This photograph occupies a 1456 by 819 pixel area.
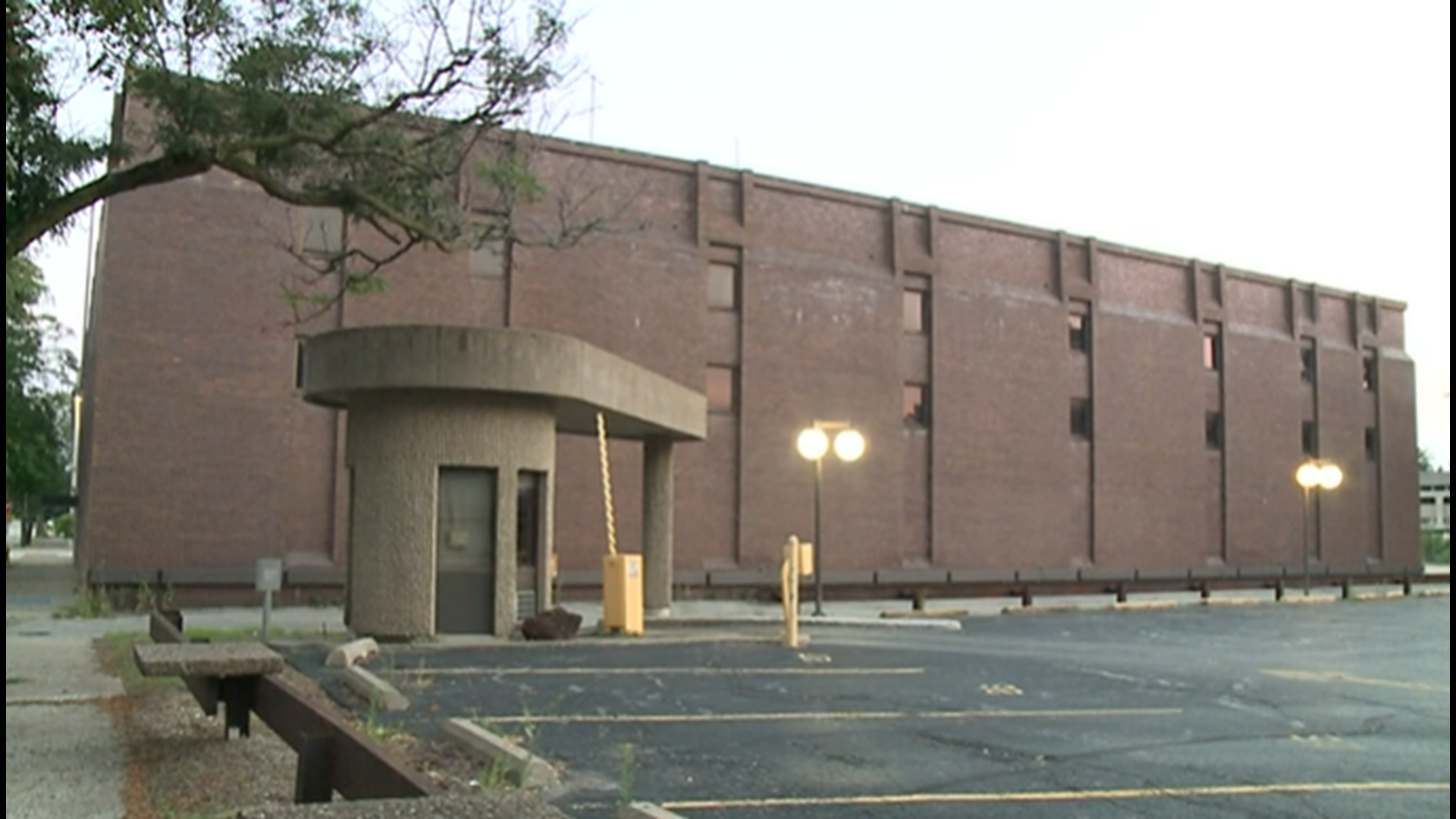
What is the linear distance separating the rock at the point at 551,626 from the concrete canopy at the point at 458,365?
320 cm

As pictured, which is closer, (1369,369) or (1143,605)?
(1143,605)

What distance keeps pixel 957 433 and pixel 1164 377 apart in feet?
37.8

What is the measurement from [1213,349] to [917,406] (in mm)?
16706

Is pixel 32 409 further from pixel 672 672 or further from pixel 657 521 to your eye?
pixel 672 672

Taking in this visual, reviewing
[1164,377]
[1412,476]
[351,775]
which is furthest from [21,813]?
[1412,476]

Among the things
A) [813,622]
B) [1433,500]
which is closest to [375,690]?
[813,622]

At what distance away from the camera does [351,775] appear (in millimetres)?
5734

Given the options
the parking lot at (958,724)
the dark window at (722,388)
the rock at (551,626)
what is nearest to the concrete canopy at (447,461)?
the rock at (551,626)

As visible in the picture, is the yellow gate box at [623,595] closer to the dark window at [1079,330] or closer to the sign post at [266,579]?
the sign post at [266,579]

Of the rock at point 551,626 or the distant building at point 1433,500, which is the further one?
the distant building at point 1433,500

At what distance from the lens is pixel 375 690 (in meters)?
12.4

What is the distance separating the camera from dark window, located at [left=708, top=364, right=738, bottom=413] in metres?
39.8

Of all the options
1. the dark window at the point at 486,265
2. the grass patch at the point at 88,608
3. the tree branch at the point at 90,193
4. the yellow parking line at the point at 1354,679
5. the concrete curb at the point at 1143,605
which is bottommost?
the concrete curb at the point at 1143,605

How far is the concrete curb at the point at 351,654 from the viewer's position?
15.2 m
